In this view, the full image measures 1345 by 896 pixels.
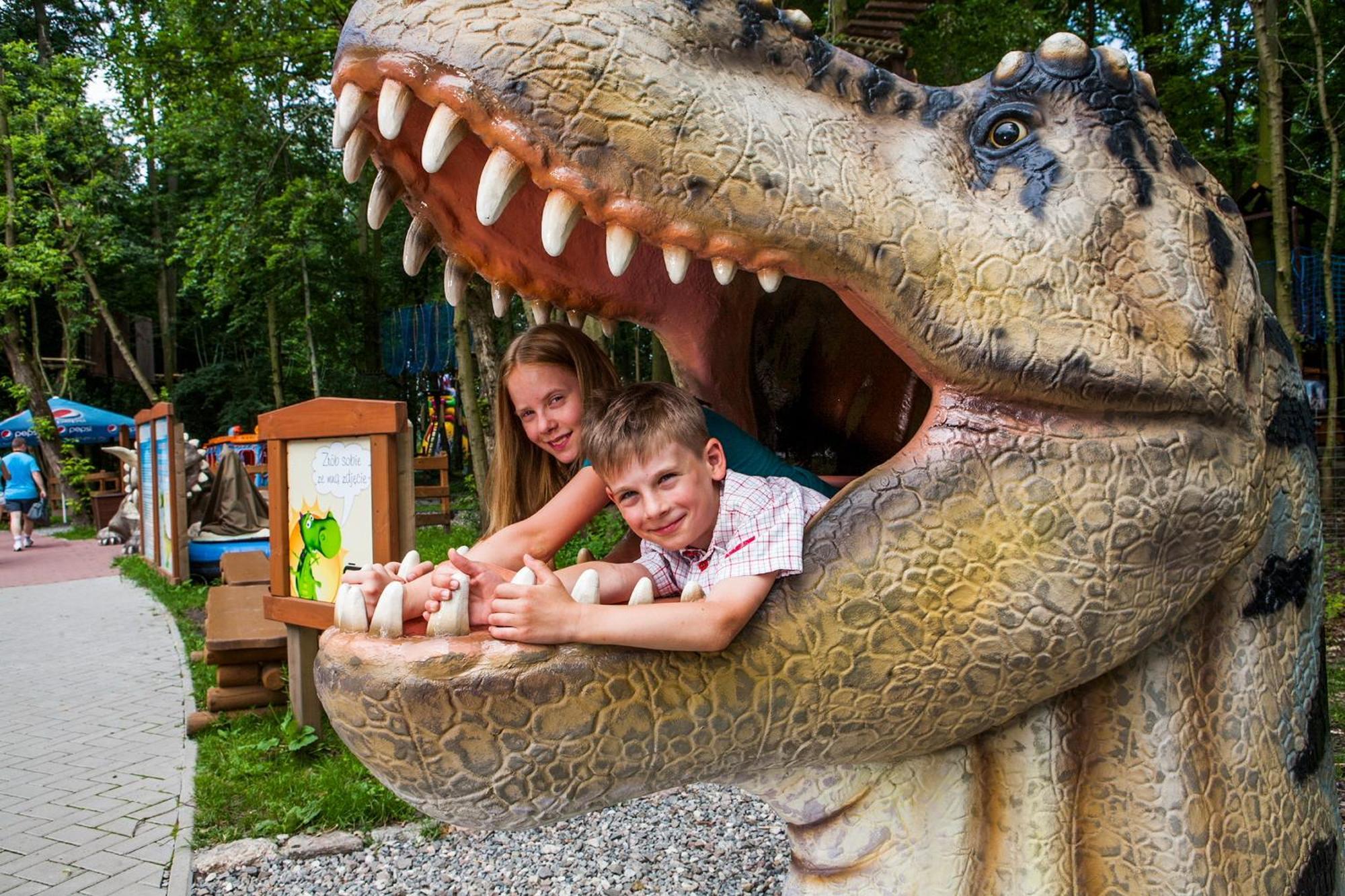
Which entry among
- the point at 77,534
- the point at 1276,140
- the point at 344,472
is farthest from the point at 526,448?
the point at 77,534

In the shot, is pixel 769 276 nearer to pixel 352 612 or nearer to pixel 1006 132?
pixel 1006 132

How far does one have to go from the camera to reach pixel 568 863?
3596mm

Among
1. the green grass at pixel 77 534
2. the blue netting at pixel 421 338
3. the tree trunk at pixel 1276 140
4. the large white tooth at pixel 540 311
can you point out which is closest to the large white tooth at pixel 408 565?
the large white tooth at pixel 540 311

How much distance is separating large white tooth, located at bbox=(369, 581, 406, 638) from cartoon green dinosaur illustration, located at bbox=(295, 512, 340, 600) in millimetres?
3670

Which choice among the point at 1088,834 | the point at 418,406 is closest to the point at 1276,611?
the point at 1088,834

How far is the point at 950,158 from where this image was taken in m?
1.34

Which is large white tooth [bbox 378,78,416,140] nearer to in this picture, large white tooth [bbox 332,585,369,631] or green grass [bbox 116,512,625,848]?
large white tooth [bbox 332,585,369,631]

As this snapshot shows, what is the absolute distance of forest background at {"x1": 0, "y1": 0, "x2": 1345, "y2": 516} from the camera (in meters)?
9.99

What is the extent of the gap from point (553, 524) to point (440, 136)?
0.77 m

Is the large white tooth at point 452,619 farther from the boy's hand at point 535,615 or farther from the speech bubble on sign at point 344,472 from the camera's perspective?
the speech bubble on sign at point 344,472

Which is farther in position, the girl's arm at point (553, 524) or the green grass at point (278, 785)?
the green grass at point (278, 785)

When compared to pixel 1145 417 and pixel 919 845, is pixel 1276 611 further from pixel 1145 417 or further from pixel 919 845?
pixel 919 845

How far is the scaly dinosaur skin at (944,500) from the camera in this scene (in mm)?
1142

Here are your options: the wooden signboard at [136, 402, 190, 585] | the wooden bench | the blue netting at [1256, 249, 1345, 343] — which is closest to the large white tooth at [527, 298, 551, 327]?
the wooden bench
